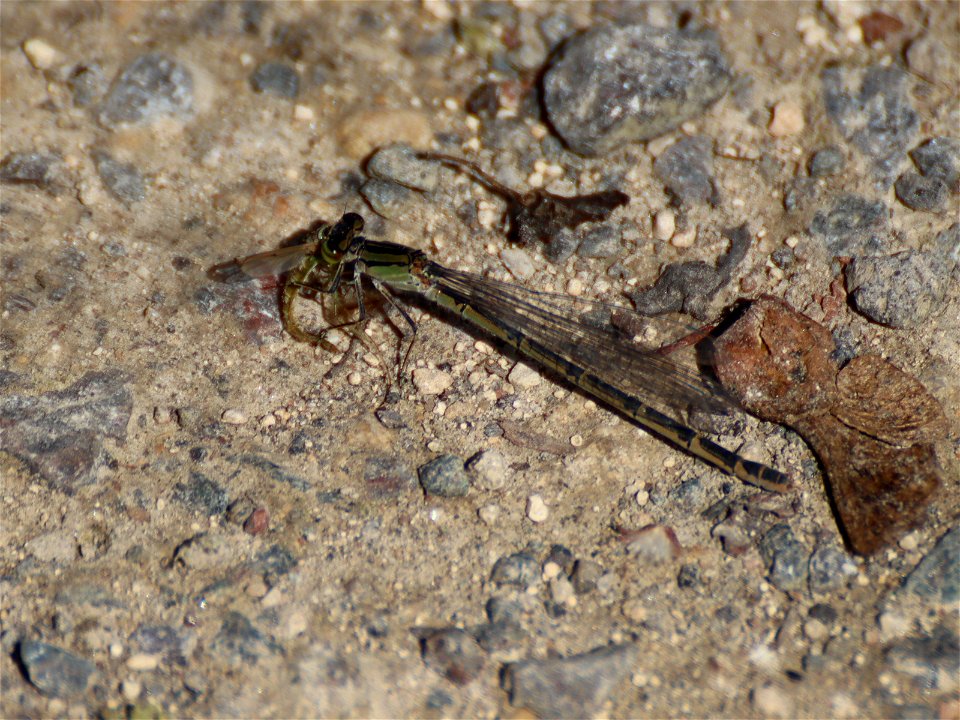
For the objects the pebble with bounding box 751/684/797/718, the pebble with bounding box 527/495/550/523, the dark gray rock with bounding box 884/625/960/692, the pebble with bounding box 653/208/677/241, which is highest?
the pebble with bounding box 653/208/677/241

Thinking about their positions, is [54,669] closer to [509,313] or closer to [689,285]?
[509,313]

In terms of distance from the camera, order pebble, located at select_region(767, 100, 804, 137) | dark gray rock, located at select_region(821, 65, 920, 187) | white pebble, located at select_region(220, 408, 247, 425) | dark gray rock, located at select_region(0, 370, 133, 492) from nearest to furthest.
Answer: dark gray rock, located at select_region(0, 370, 133, 492)
white pebble, located at select_region(220, 408, 247, 425)
dark gray rock, located at select_region(821, 65, 920, 187)
pebble, located at select_region(767, 100, 804, 137)

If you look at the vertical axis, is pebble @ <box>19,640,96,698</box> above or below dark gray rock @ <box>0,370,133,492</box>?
below

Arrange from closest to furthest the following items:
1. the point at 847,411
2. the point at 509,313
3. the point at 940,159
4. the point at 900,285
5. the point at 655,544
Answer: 1. the point at 655,544
2. the point at 847,411
3. the point at 900,285
4. the point at 509,313
5. the point at 940,159

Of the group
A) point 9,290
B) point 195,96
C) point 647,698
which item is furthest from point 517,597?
point 195,96

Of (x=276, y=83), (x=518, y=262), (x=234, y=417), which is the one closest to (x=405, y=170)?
(x=518, y=262)

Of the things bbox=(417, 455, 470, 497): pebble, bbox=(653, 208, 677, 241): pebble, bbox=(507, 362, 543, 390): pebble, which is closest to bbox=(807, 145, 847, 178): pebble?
bbox=(653, 208, 677, 241): pebble

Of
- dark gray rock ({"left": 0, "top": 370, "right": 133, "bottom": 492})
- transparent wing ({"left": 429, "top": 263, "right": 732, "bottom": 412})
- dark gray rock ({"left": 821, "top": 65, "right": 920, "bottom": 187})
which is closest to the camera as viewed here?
dark gray rock ({"left": 0, "top": 370, "right": 133, "bottom": 492})

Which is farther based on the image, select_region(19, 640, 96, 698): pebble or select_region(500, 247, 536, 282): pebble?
select_region(500, 247, 536, 282): pebble

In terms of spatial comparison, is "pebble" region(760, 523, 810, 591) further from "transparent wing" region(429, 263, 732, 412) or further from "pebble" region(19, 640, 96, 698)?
"pebble" region(19, 640, 96, 698)
